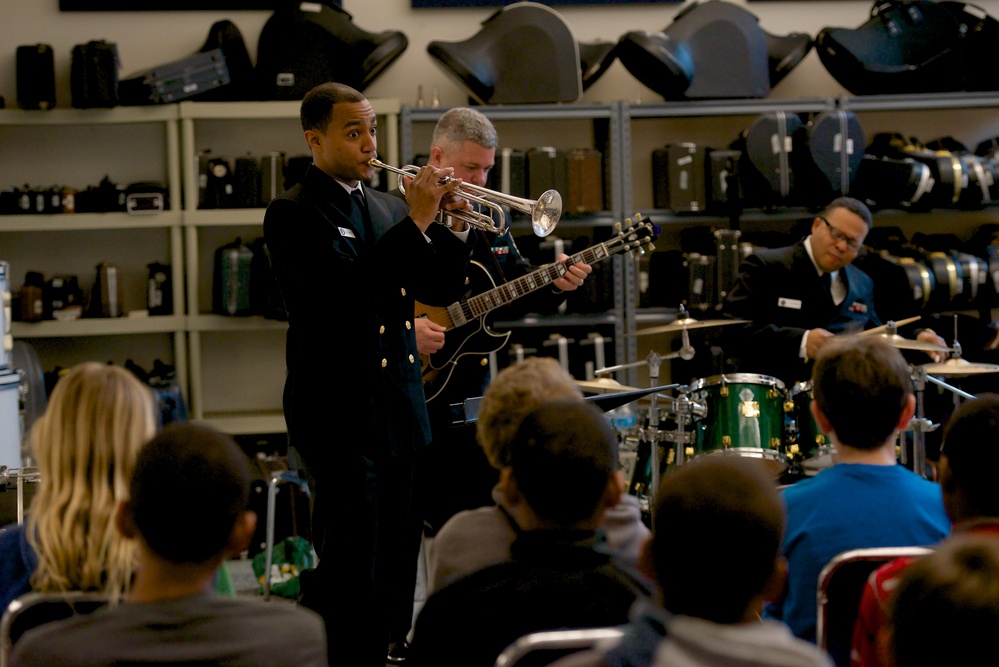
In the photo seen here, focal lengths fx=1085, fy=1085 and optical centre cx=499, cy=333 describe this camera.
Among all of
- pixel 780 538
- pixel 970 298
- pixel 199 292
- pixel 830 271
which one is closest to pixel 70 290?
pixel 199 292

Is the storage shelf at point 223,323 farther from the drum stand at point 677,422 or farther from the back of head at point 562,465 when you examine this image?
the back of head at point 562,465

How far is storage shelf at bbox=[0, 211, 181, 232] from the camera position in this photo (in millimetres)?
5648

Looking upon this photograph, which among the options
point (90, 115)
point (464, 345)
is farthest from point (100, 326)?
point (464, 345)

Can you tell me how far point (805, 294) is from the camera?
187 inches

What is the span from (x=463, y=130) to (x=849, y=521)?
193cm

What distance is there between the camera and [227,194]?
5719 millimetres

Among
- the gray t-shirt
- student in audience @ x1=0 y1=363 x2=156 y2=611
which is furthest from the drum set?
the gray t-shirt

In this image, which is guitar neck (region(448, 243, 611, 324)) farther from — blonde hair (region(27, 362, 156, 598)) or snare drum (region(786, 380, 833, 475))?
blonde hair (region(27, 362, 156, 598))

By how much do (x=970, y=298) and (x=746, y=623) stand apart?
4816 mm

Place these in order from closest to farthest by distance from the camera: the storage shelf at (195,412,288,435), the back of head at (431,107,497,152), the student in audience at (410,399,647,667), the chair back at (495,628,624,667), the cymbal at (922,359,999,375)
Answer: the chair back at (495,628,624,667), the student in audience at (410,399,647,667), the back of head at (431,107,497,152), the cymbal at (922,359,999,375), the storage shelf at (195,412,288,435)

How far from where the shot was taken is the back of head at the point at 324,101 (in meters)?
2.73

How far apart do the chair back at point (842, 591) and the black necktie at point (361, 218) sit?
4.98 feet

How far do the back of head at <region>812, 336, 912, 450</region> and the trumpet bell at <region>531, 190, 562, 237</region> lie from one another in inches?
61.9

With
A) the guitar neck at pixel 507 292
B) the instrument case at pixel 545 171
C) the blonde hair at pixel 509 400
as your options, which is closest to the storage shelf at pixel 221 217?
the instrument case at pixel 545 171
